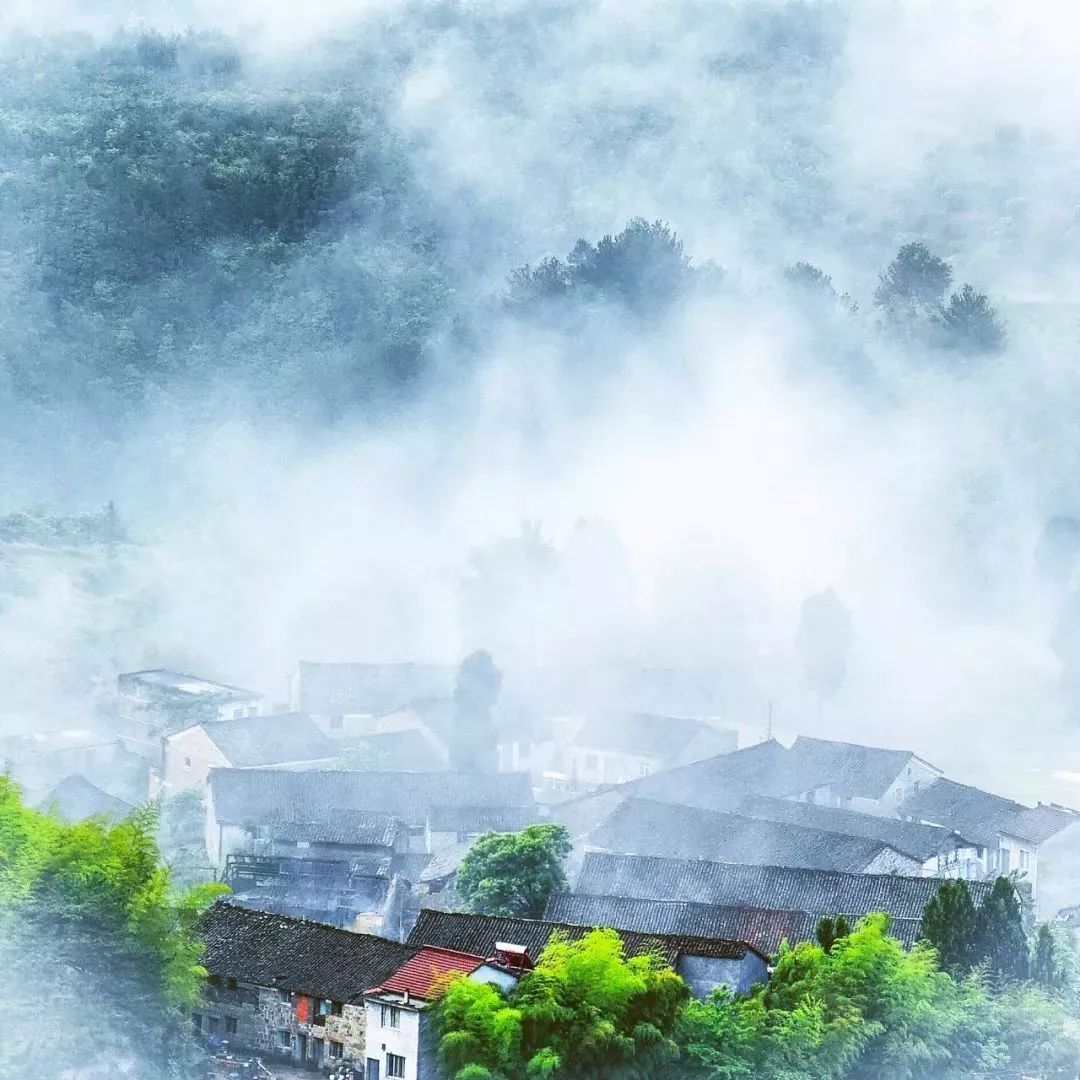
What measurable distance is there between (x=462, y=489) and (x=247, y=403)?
12.4m

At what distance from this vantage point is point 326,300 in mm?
64125

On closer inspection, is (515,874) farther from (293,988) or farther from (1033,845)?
(1033,845)

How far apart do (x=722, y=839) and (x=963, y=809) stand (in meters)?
4.44

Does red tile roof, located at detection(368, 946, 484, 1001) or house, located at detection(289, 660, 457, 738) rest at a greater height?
house, located at detection(289, 660, 457, 738)

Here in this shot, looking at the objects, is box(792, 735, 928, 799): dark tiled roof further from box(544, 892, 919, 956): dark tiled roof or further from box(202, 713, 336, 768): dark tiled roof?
box(544, 892, 919, 956): dark tiled roof

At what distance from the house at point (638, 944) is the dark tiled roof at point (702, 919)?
0.67 m

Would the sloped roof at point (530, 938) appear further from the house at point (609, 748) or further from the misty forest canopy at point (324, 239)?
the misty forest canopy at point (324, 239)

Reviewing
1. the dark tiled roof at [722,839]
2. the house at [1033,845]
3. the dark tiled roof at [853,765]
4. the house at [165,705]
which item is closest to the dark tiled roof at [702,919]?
the dark tiled roof at [722,839]

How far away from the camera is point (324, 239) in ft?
227

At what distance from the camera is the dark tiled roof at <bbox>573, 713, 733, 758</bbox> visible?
26344 mm

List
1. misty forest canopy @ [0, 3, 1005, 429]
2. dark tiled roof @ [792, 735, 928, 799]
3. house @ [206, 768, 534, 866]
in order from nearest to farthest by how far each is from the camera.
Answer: house @ [206, 768, 534, 866]
dark tiled roof @ [792, 735, 928, 799]
misty forest canopy @ [0, 3, 1005, 429]

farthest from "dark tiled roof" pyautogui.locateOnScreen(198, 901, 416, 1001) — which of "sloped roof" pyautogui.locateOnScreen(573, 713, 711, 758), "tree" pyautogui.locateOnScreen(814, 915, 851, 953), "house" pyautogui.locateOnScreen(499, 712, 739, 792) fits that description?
"sloped roof" pyautogui.locateOnScreen(573, 713, 711, 758)

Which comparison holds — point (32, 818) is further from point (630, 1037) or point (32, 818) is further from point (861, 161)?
point (861, 161)

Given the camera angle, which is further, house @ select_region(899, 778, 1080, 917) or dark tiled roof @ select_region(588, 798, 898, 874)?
house @ select_region(899, 778, 1080, 917)
